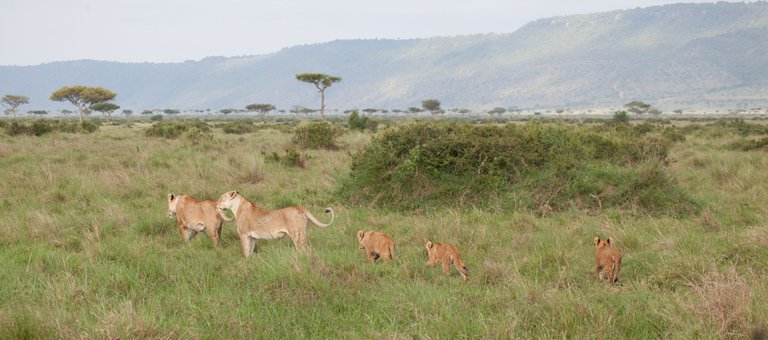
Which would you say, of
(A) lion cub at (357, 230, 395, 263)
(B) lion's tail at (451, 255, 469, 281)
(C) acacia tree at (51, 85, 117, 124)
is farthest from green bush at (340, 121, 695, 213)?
(C) acacia tree at (51, 85, 117, 124)

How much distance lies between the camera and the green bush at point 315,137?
22616 mm

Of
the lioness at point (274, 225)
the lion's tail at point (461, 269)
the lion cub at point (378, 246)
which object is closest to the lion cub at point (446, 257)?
the lion's tail at point (461, 269)

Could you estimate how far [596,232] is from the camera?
306 inches

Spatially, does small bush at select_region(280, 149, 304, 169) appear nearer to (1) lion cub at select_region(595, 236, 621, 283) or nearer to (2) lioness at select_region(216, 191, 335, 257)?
(2) lioness at select_region(216, 191, 335, 257)

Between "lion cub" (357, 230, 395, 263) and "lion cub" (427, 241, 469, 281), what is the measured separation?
0.51m

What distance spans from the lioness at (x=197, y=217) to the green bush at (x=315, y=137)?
1510cm

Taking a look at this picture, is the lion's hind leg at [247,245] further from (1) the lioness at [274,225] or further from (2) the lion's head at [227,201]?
(2) the lion's head at [227,201]

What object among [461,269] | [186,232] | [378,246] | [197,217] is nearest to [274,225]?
[378,246]

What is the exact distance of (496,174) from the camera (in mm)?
10258

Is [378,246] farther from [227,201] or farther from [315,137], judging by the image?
[315,137]

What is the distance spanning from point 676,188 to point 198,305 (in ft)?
28.6

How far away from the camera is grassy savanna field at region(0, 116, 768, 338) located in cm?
412

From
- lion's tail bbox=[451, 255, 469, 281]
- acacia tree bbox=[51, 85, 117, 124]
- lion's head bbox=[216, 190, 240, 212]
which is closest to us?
Answer: lion's tail bbox=[451, 255, 469, 281]

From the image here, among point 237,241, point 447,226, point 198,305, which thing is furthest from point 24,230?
point 447,226
